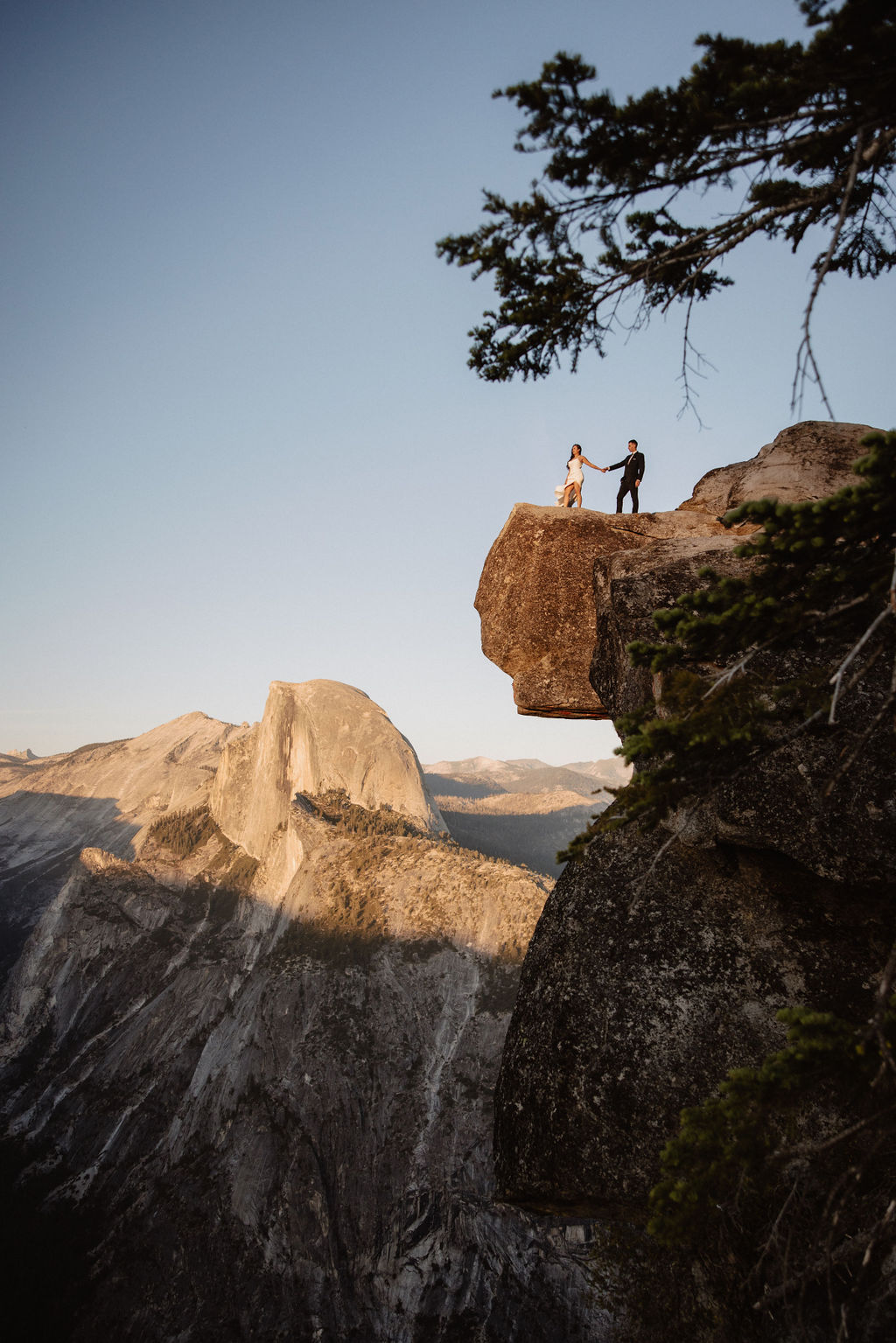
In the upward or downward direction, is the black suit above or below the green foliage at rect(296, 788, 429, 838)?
above

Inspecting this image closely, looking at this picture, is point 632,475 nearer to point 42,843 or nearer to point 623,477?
point 623,477

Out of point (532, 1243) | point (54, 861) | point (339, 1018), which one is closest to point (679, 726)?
point (532, 1243)

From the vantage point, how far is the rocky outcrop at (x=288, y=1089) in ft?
103

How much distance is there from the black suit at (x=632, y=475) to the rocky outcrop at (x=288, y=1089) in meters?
21.3

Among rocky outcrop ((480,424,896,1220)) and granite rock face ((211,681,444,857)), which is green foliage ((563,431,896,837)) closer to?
rocky outcrop ((480,424,896,1220))

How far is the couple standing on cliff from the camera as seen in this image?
13156mm

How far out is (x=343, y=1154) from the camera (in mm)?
37906

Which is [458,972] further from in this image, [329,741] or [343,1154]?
[329,741]

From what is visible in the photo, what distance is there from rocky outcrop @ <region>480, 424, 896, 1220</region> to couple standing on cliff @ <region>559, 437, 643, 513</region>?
482 cm

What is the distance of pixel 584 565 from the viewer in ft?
39.7

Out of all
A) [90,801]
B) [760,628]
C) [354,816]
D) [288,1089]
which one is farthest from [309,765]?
[760,628]

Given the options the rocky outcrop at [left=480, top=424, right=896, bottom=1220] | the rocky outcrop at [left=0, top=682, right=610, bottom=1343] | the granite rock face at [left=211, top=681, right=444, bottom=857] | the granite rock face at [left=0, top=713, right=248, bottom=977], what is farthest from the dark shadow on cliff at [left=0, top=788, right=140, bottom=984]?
the rocky outcrop at [left=480, top=424, right=896, bottom=1220]

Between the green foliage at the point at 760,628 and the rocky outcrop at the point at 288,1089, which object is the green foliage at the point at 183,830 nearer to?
the rocky outcrop at the point at 288,1089

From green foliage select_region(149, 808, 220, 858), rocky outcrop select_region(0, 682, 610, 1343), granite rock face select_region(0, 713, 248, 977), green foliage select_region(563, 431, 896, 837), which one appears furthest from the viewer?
granite rock face select_region(0, 713, 248, 977)
